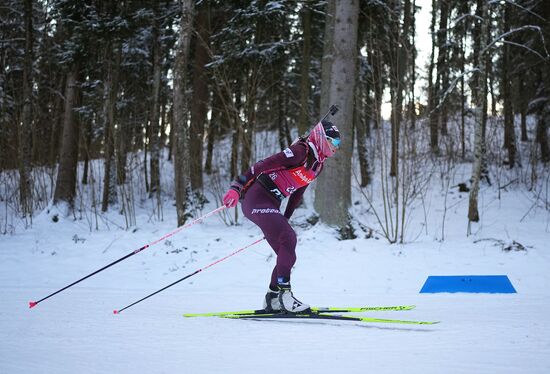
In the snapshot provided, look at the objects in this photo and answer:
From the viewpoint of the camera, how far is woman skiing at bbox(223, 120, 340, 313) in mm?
4453

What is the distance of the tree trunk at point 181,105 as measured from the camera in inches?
402

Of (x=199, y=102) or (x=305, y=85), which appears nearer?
(x=305, y=85)

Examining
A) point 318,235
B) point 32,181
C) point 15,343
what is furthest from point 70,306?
point 32,181

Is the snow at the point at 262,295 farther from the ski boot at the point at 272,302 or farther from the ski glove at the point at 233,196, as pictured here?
the ski glove at the point at 233,196

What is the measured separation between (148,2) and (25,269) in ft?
33.8

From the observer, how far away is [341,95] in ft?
29.5

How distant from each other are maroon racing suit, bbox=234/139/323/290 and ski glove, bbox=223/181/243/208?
52 millimetres

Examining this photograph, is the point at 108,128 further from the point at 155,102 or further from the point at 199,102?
the point at 199,102

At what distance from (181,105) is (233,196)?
21.6 feet

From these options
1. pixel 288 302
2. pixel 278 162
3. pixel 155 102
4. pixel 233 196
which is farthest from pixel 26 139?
pixel 288 302

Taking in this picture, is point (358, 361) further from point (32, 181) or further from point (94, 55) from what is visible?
point (94, 55)

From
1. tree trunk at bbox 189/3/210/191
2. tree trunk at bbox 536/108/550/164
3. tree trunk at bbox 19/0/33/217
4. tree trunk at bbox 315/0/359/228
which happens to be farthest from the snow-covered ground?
tree trunk at bbox 536/108/550/164

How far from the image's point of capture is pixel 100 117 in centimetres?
1568

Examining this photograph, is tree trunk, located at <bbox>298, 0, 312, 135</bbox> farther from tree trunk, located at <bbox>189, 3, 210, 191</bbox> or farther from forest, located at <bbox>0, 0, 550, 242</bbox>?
tree trunk, located at <bbox>189, 3, 210, 191</bbox>
